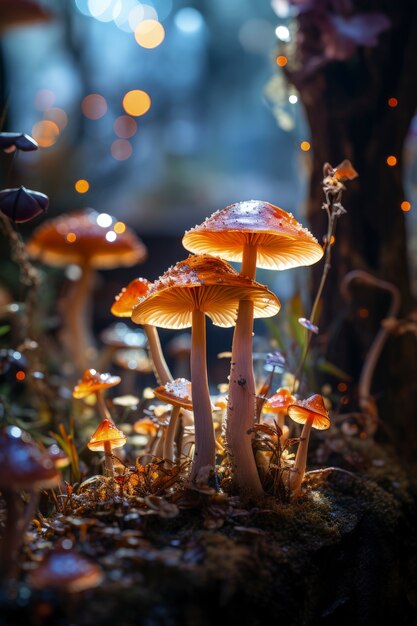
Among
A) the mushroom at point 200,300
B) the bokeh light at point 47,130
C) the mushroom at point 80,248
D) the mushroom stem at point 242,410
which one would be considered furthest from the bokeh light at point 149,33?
the mushroom stem at point 242,410

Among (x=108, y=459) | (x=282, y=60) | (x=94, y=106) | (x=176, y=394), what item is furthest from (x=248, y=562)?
(x=94, y=106)

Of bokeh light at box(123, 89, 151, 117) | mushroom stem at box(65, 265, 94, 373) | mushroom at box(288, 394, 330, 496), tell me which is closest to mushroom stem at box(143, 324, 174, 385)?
mushroom at box(288, 394, 330, 496)

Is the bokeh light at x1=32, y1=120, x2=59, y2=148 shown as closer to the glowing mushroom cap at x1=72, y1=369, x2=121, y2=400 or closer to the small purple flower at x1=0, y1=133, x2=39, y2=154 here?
the small purple flower at x1=0, y1=133, x2=39, y2=154

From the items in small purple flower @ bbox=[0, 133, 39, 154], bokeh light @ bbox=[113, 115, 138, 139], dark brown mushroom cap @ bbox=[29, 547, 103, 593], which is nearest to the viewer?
dark brown mushroom cap @ bbox=[29, 547, 103, 593]

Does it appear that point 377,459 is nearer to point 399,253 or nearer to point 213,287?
point 399,253


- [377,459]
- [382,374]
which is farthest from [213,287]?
[382,374]

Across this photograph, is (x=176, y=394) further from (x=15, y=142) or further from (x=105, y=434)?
(x=15, y=142)
